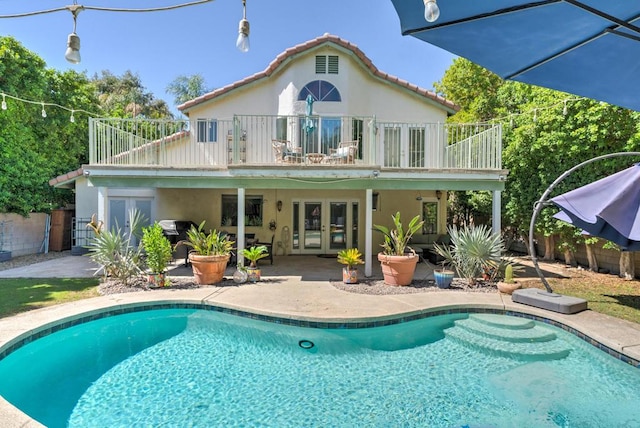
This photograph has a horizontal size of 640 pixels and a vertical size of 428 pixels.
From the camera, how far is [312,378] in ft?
14.6

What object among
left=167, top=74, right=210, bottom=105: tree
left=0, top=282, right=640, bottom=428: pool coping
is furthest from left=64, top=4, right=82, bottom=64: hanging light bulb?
left=167, top=74, right=210, bottom=105: tree

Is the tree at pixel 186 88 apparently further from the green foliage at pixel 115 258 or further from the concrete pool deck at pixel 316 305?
the concrete pool deck at pixel 316 305

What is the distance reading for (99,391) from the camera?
13.5ft

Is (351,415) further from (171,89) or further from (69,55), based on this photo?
(171,89)

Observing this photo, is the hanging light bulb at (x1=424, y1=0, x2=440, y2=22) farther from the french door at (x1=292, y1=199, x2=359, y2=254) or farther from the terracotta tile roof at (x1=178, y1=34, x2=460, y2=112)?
the french door at (x1=292, y1=199, x2=359, y2=254)

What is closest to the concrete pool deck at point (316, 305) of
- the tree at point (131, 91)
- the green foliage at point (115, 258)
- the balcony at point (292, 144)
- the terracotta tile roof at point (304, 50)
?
the green foliage at point (115, 258)

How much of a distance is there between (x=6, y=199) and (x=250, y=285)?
10892mm

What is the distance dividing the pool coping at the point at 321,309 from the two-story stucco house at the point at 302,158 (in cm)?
230

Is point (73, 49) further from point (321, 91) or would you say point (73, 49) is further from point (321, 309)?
point (321, 91)

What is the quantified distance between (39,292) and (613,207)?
11.2m

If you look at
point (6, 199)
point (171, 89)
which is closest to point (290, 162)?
point (6, 199)

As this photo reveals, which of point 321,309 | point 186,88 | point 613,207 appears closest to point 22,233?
point 321,309

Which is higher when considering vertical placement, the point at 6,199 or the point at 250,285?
the point at 6,199

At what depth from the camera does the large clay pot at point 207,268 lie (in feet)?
26.5
